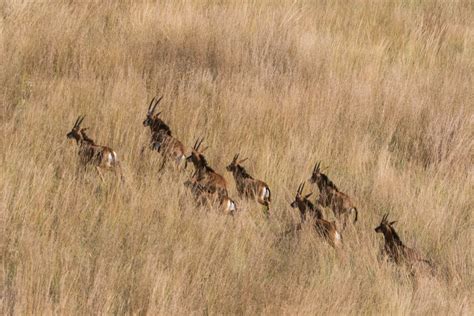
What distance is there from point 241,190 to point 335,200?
0.67m

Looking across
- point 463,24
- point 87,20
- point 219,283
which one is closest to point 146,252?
point 219,283

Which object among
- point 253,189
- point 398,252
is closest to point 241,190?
point 253,189

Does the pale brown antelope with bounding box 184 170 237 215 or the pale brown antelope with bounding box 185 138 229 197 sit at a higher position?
the pale brown antelope with bounding box 185 138 229 197

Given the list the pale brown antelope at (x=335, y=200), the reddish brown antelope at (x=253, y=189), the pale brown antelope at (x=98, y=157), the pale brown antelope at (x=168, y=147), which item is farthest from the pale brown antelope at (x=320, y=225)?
the pale brown antelope at (x=98, y=157)

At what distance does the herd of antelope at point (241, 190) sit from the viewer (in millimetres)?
5223

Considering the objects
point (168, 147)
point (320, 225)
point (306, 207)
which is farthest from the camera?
point (168, 147)

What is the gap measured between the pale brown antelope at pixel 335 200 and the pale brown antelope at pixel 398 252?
0.45 meters

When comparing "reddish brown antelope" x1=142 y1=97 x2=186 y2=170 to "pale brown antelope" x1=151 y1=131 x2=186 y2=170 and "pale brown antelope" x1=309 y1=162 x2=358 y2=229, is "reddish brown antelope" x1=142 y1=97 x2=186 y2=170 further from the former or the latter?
"pale brown antelope" x1=309 y1=162 x2=358 y2=229

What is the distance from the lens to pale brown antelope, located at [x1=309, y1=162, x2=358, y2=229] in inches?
226

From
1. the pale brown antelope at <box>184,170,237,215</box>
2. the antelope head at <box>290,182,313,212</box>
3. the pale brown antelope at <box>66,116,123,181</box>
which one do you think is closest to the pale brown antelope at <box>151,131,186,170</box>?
the pale brown antelope at <box>66,116,123,181</box>

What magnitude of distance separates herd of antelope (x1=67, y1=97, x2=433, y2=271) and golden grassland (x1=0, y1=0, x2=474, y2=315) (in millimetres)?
98

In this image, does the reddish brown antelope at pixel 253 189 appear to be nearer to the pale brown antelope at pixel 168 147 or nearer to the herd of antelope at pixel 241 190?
the herd of antelope at pixel 241 190

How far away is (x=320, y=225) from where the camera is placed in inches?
209

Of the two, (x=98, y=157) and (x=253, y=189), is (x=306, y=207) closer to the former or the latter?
(x=253, y=189)
